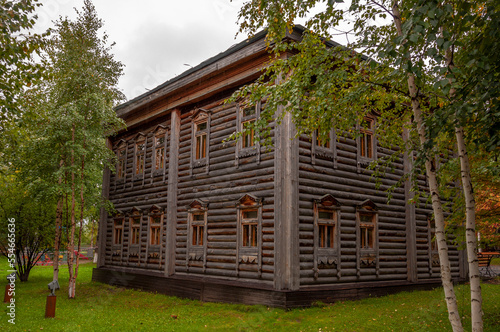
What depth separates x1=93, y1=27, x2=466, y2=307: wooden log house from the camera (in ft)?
43.1

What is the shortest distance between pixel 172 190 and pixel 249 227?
16.5ft

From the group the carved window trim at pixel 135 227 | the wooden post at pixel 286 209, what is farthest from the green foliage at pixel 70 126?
the wooden post at pixel 286 209

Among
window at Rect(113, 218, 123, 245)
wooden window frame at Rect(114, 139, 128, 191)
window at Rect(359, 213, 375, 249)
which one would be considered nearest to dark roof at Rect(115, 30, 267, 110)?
wooden window frame at Rect(114, 139, 128, 191)

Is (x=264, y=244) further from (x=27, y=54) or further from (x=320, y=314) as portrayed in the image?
(x=27, y=54)

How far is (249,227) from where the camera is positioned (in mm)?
14305

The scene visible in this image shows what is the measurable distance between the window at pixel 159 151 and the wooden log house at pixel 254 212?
57 mm

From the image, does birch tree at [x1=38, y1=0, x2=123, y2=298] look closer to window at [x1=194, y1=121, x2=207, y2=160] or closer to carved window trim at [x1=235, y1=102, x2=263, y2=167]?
window at [x1=194, y1=121, x2=207, y2=160]

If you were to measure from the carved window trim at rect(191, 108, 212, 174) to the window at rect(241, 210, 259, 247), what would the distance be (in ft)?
9.54

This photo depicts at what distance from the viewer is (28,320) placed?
12062 mm

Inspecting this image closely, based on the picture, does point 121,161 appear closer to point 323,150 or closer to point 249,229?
point 249,229

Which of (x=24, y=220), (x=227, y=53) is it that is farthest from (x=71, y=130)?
(x=24, y=220)

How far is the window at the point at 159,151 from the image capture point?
1972 centimetres

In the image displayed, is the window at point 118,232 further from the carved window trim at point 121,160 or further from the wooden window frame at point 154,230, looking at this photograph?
the wooden window frame at point 154,230

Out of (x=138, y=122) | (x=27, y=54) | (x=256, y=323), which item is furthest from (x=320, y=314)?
(x=138, y=122)
